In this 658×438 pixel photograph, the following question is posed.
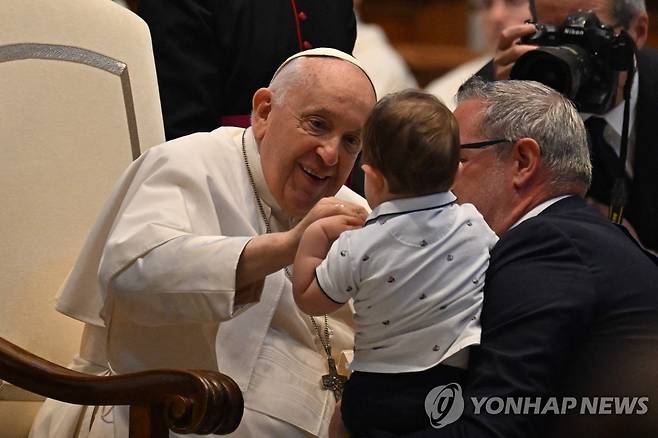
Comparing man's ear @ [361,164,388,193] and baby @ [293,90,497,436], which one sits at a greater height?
man's ear @ [361,164,388,193]

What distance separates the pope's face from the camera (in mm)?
2682

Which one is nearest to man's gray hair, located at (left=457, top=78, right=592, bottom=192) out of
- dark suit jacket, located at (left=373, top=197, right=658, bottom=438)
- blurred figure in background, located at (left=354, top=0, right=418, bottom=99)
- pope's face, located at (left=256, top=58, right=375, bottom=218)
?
dark suit jacket, located at (left=373, top=197, right=658, bottom=438)

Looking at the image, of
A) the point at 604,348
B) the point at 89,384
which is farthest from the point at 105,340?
the point at 604,348

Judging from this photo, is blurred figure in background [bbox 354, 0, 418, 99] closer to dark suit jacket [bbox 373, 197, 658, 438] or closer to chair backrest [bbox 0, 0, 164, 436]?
chair backrest [bbox 0, 0, 164, 436]

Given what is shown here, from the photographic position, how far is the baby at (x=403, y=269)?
218 centimetres

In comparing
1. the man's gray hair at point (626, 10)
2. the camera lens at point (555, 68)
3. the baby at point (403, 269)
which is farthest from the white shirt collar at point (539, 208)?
the man's gray hair at point (626, 10)

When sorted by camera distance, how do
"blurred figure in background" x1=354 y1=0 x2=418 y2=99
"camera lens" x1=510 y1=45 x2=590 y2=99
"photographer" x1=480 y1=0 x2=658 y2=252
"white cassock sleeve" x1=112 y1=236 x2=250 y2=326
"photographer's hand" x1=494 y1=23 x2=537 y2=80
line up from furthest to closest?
"blurred figure in background" x1=354 y1=0 x2=418 y2=99 < "photographer" x1=480 y1=0 x2=658 y2=252 < "photographer's hand" x1=494 y1=23 x2=537 y2=80 < "camera lens" x1=510 y1=45 x2=590 y2=99 < "white cassock sleeve" x1=112 y1=236 x2=250 y2=326

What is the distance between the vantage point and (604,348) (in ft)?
7.48

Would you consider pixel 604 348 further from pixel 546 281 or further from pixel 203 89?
pixel 203 89

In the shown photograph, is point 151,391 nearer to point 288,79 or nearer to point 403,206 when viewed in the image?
point 403,206

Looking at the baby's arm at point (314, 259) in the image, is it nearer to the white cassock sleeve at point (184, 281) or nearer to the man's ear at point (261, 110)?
the white cassock sleeve at point (184, 281)

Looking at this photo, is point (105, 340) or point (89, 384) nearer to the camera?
point (89, 384)

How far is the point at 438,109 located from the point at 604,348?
504 mm

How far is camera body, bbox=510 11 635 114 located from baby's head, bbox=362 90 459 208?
3.05 feet
